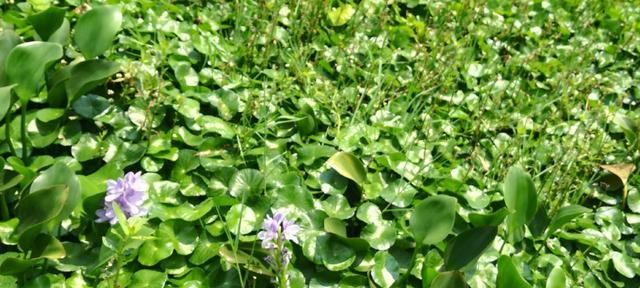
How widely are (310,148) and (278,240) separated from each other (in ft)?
2.66

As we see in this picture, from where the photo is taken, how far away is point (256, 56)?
2820 mm

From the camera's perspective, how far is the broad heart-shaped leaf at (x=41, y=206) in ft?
5.88

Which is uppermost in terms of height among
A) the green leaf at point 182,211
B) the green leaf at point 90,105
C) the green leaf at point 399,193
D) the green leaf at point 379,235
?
the green leaf at point 90,105

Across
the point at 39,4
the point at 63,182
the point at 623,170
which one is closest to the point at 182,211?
the point at 63,182

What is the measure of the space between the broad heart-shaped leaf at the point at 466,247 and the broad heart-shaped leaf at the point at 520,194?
16 centimetres

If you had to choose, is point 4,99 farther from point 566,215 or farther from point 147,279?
point 566,215

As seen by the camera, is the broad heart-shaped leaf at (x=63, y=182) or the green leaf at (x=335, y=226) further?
the green leaf at (x=335, y=226)

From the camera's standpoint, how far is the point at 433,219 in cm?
202

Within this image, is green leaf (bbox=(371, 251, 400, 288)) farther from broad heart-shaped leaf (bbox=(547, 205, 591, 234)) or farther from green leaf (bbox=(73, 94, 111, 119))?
green leaf (bbox=(73, 94, 111, 119))

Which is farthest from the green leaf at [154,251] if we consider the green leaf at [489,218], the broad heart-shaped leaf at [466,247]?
the green leaf at [489,218]

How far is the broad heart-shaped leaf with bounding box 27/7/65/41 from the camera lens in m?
2.25

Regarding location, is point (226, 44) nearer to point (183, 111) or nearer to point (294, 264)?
point (183, 111)

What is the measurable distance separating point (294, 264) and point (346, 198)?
34cm

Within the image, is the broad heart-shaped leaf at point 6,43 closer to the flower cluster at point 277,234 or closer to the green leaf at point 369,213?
the flower cluster at point 277,234
